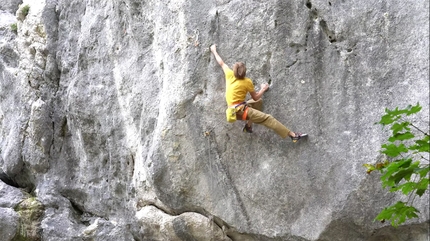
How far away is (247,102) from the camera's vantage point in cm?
827

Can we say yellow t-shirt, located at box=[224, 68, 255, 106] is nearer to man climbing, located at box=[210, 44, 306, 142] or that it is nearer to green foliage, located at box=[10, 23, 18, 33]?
man climbing, located at box=[210, 44, 306, 142]

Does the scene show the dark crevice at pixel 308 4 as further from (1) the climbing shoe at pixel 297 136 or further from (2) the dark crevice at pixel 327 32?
(1) the climbing shoe at pixel 297 136

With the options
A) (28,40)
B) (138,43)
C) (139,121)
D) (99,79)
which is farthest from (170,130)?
(28,40)

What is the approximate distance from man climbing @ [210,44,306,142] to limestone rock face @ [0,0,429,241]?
195 millimetres

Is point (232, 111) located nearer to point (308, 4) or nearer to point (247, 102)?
point (247, 102)

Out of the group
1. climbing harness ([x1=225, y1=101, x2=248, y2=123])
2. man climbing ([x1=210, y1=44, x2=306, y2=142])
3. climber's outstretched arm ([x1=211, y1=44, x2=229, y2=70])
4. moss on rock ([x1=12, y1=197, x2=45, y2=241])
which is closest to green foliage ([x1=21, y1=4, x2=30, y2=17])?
moss on rock ([x1=12, y1=197, x2=45, y2=241])

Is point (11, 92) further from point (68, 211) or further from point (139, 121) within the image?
point (139, 121)

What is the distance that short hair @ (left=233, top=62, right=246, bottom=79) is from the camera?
8.10m

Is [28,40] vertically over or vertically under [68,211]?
over

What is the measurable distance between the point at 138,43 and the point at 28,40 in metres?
3.73

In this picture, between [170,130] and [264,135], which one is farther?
[170,130]

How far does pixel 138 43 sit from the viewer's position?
10.1 metres

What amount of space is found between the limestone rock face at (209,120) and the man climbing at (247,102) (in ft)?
0.64

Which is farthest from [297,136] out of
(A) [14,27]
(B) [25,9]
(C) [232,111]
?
(A) [14,27]
